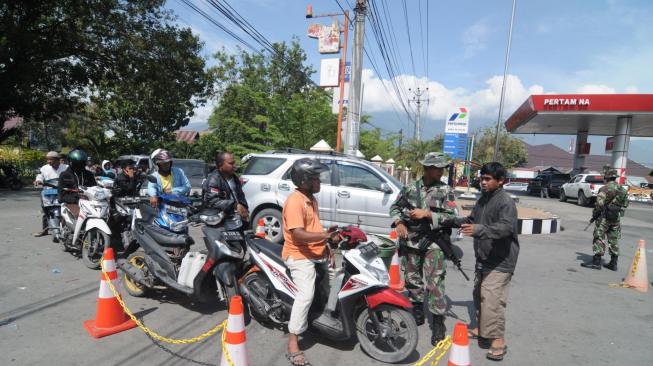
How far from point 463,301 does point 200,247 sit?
15.2 feet

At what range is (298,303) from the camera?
125 inches

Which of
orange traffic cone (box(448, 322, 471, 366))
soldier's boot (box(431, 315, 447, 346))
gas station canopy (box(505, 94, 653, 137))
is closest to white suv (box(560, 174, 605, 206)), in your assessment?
gas station canopy (box(505, 94, 653, 137))

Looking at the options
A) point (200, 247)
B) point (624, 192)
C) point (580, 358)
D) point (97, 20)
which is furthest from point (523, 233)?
point (97, 20)

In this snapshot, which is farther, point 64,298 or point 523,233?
point 523,233

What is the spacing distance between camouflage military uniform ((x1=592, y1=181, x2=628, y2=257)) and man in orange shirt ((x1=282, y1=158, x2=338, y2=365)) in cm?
573

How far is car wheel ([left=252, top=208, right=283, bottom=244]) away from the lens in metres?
7.19

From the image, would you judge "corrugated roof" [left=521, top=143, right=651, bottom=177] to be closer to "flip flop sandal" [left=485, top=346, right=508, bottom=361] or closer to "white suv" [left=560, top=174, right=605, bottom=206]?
"white suv" [left=560, top=174, right=605, bottom=206]

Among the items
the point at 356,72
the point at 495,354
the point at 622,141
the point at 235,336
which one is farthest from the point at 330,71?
the point at 622,141

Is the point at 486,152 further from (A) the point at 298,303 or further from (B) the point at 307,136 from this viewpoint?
(A) the point at 298,303

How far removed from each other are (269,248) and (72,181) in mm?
4284

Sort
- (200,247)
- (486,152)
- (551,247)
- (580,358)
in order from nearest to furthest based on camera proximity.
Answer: (580,358) → (200,247) → (551,247) → (486,152)

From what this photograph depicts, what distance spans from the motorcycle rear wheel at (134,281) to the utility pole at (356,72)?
24.5ft

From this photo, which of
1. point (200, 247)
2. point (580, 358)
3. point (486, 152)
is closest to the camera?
point (580, 358)

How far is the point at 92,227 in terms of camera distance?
535cm
